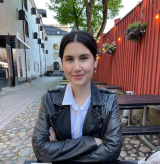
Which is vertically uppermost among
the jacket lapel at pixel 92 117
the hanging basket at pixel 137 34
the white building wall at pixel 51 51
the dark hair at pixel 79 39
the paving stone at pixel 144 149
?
the white building wall at pixel 51 51

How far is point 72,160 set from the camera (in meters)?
0.89

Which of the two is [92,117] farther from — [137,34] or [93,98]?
[137,34]

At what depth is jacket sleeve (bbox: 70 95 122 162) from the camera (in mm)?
887

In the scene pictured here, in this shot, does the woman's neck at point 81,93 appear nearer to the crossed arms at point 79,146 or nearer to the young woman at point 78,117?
the young woman at point 78,117

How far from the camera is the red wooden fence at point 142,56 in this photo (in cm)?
322

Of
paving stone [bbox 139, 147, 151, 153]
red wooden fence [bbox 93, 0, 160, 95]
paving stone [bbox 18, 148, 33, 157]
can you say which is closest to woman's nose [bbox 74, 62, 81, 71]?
paving stone [bbox 18, 148, 33, 157]

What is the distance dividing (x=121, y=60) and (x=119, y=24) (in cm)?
147

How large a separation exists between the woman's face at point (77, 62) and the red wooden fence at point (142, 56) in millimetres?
2798

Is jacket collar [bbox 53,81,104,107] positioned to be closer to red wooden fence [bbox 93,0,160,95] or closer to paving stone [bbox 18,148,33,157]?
paving stone [bbox 18,148,33,157]

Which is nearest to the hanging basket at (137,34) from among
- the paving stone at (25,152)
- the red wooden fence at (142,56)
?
the red wooden fence at (142,56)

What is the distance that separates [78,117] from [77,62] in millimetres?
430

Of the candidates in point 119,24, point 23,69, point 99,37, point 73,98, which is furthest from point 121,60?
point 23,69

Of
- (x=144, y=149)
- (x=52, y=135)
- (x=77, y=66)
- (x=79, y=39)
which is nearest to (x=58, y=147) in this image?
(x=52, y=135)

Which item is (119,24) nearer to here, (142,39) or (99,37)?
(142,39)
